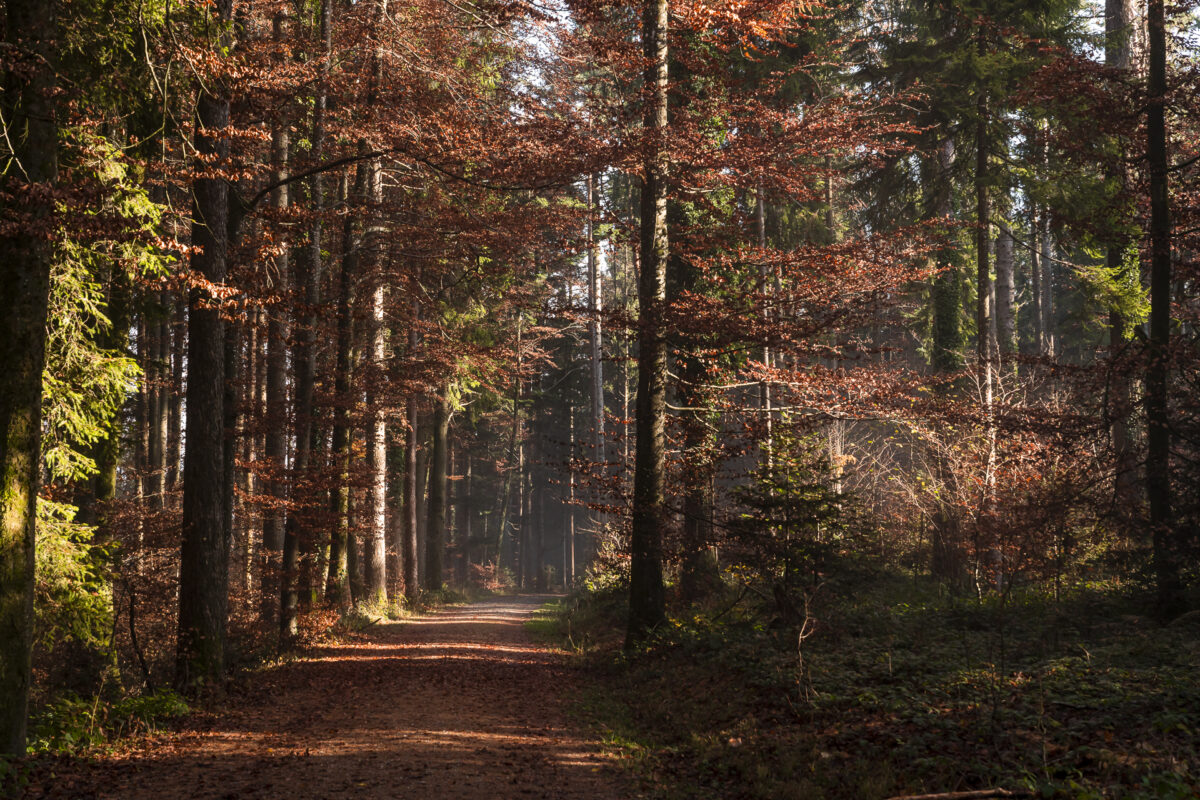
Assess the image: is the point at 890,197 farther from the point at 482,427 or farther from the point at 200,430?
the point at 482,427

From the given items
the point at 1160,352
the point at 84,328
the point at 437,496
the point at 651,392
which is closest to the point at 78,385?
the point at 84,328

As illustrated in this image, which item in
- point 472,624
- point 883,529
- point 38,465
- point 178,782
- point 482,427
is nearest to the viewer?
point 178,782

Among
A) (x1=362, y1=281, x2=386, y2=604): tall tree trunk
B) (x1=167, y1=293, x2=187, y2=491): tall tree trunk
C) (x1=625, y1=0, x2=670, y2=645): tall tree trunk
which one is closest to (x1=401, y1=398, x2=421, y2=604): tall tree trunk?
(x1=362, y1=281, x2=386, y2=604): tall tree trunk

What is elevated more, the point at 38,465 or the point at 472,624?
the point at 38,465

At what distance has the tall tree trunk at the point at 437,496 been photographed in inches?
1168

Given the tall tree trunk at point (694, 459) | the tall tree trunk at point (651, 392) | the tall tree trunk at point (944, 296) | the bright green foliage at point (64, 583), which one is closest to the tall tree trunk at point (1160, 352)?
the tall tree trunk at point (694, 459)

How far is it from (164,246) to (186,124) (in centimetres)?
248

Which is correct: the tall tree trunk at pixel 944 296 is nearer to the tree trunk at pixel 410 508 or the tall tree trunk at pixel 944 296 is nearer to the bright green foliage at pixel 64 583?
the tree trunk at pixel 410 508

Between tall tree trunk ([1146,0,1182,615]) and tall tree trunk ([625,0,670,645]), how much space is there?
7.07 m

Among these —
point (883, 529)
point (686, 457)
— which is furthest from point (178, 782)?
point (883, 529)

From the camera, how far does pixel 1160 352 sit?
424 inches

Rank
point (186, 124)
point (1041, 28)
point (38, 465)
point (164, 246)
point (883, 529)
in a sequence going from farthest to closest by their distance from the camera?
point (883, 529) → point (1041, 28) → point (186, 124) → point (164, 246) → point (38, 465)

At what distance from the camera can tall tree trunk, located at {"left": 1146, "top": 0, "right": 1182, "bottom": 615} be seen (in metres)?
10.7

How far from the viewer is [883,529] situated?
20.2 meters
